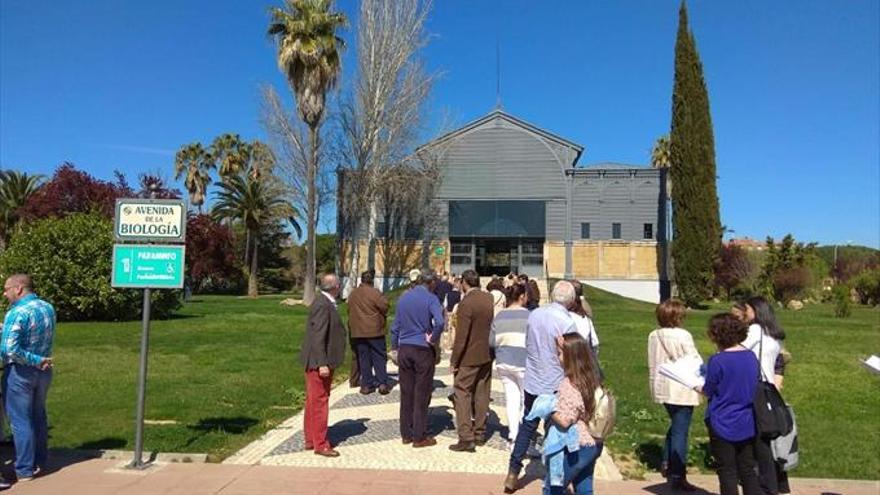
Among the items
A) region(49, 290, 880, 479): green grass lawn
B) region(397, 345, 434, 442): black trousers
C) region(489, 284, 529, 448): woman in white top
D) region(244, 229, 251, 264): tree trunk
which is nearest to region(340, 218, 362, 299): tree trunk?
region(244, 229, 251, 264): tree trunk

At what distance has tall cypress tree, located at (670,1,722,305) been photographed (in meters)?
40.0

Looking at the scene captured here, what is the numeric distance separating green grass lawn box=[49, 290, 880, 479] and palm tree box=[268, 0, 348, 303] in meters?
15.5

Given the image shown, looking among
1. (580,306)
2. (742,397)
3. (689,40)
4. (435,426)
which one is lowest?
(435,426)

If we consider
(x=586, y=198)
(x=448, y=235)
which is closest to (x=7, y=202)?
(x=448, y=235)

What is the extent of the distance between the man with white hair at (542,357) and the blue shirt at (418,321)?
179 centimetres

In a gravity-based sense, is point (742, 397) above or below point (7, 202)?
below

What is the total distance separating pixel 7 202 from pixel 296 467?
52.7 metres

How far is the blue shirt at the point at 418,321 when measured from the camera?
8.05 metres

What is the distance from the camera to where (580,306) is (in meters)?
8.01

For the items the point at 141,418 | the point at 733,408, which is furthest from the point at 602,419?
the point at 141,418

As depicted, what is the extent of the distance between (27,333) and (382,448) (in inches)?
143

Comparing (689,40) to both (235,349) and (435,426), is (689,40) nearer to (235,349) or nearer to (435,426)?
(235,349)

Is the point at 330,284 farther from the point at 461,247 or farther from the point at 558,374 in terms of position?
the point at 461,247

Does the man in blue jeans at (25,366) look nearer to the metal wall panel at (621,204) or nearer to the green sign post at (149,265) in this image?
the green sign post at (149,265)
